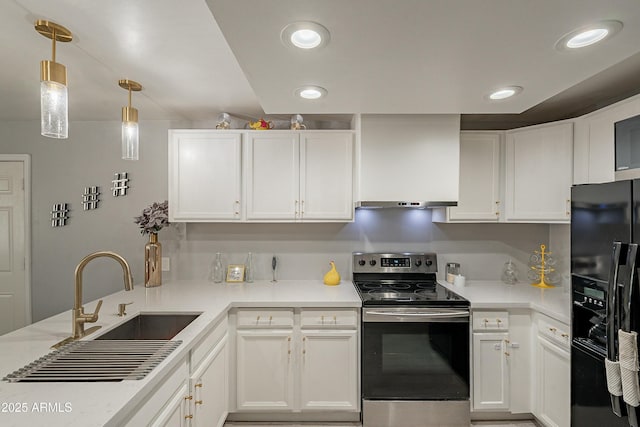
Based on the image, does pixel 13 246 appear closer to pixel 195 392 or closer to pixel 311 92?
pixel 195 392

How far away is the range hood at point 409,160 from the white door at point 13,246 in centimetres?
312

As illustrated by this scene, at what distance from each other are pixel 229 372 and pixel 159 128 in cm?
219

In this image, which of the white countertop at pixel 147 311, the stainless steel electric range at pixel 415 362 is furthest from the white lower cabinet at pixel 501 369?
the white countertop at pixel 147 311

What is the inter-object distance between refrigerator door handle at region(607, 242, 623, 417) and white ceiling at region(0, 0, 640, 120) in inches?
33.6

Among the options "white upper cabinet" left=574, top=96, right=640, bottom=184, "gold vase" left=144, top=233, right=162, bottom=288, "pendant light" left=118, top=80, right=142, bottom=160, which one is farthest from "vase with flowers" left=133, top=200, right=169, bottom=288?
"white upper cabinet" left=574, top=96, right=640, bottom=184

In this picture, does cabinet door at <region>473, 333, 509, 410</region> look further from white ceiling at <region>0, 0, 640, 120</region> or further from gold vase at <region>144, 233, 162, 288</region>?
gold vase at <region>144, 233, 162, 288</region>

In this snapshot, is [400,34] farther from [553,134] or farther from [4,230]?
[4,230]

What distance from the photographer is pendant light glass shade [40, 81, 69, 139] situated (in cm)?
129

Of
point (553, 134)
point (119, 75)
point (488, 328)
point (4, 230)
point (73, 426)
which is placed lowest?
point (488, 328)

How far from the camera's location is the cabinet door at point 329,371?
2291mm

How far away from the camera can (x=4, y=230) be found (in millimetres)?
2959

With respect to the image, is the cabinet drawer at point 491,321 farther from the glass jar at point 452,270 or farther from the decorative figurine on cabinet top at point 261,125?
the decorative figurine on cabinet top at point 261,125

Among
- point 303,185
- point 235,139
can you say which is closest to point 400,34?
point 303,185

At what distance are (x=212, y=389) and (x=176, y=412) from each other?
49cm
